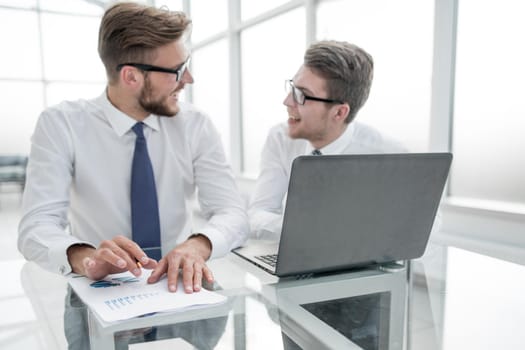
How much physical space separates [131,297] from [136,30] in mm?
973

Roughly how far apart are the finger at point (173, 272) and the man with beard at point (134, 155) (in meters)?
0.31

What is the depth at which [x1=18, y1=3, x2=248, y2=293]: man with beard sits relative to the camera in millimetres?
1400

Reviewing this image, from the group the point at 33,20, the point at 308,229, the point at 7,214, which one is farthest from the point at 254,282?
the point at 33,20

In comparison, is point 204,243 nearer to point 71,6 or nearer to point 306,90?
point 306,90

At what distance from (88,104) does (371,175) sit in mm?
1145

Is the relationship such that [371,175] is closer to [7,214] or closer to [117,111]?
[117,111]

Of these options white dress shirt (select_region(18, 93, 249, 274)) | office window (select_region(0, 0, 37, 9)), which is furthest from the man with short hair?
office window (select_region(0, 0, 37, 9))

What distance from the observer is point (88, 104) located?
158 centimetres

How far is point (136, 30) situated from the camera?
1.44 metres

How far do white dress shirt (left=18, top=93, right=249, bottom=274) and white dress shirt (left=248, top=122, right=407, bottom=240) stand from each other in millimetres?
319

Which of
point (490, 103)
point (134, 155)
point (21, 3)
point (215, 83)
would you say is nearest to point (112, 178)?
point (134, 155)

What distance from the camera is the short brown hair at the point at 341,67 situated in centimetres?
191

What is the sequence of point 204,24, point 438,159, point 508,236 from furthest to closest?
point 204,24, point 508,236, point 438,159

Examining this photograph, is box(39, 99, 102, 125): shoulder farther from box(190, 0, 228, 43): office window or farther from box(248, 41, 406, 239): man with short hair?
box(190, 0, 228, 43): office window
